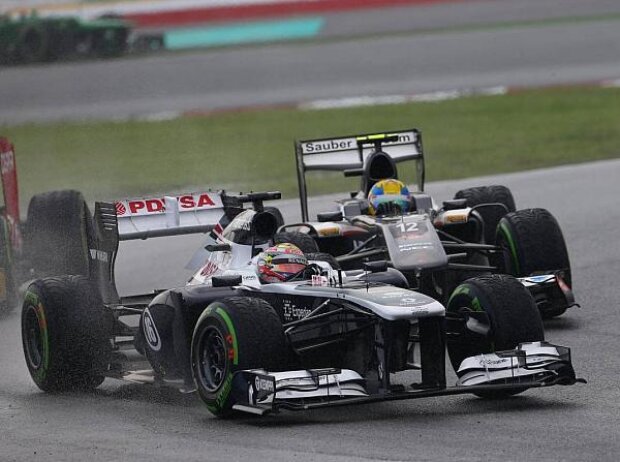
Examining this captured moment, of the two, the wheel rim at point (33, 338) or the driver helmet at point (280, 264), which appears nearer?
the driver helmet at point (280, 264)

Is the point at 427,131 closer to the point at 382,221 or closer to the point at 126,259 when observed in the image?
the point at 126,259

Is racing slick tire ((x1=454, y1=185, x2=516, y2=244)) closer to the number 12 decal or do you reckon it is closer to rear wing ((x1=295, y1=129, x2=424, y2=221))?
rear wing ((x1=295, y1=129, x2=424, y2=221))

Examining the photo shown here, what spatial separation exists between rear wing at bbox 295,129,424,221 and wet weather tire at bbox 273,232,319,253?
7.60ft

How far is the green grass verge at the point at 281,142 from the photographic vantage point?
24.8m

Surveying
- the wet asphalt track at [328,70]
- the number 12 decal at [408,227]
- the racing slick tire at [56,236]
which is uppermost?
the wet asphalt track at [328,70]

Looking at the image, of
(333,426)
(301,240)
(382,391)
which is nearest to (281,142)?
(301,240)

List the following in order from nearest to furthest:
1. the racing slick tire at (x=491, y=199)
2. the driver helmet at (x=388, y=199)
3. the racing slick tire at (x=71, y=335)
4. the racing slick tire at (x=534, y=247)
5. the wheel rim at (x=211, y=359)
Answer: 1. the wheel rim at (x=211, y=359)
2. the racing slick tire at (x=71, y=335)
3. the racing slick tire at (x=534, y=247)
4. the driver helmet at (x=388, y=199)
5. the racing slick tire at (x=491, y=199)

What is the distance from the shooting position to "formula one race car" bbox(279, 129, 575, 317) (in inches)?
510

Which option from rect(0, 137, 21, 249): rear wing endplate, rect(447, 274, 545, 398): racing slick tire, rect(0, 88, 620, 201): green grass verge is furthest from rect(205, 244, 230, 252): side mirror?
rect(0, 88, 620, 201): green grass verge

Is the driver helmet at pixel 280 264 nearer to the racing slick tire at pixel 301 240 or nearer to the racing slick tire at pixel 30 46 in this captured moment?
the racing slick tire at pixel 301 240

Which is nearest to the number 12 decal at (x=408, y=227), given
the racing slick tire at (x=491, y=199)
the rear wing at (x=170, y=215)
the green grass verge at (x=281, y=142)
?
the rear wing at (x=170, y=215)

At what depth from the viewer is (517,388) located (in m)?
9.44

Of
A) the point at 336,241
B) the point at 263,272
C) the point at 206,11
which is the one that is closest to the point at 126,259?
the point at 336,241

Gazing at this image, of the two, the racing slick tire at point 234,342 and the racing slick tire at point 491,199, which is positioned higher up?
the racing slick tire at point 491,199
